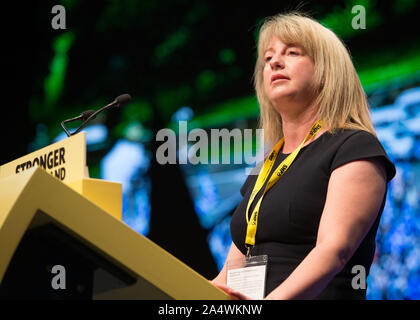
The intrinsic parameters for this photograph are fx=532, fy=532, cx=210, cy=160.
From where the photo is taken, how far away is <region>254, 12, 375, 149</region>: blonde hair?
1541mm

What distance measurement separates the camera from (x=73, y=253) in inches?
36.9

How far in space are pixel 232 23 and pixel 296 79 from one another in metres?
2.16

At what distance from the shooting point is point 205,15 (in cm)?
375

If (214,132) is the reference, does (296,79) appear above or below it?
below

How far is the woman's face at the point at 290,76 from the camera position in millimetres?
1596

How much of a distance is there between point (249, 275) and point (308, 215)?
0.22 m

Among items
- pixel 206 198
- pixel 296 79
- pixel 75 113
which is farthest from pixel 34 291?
pixel 75 113

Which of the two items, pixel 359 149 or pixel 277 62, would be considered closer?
pixel 359 149

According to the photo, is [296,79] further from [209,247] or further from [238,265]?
[209,247]

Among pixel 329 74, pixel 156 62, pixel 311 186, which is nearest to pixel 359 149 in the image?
pixel 311 186

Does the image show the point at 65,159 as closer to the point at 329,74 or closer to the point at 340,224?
the point at 340,224

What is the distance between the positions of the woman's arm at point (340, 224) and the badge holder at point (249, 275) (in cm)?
20

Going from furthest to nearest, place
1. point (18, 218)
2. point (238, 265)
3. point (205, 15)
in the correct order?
point (205, 15), point (238, 265), point (18, 218)

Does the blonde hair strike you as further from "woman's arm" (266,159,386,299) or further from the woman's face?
"woman's arm" (266,159,386,299)
